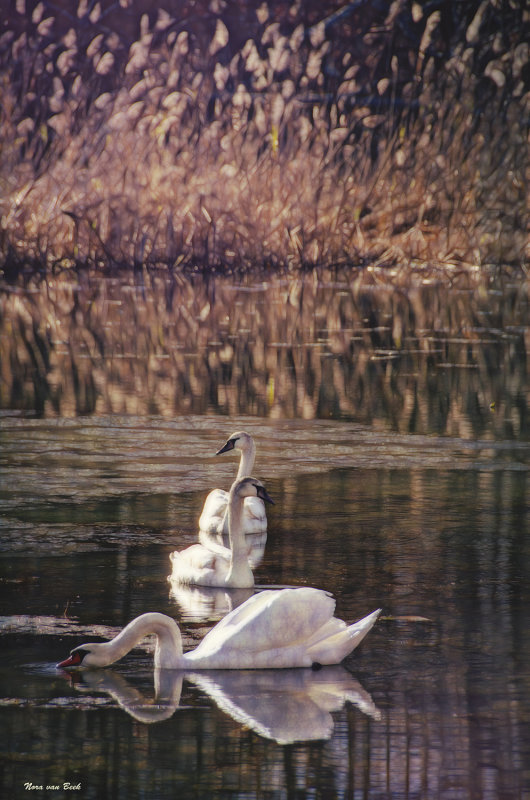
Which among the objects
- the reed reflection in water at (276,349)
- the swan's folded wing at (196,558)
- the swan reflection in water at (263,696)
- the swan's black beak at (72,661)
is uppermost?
the swan's black beak at (72,661)

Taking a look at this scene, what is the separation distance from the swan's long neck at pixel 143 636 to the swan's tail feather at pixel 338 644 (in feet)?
1.41

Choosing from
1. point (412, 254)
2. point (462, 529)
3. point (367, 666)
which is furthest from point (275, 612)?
point (412, 254)

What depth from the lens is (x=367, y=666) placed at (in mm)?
5348

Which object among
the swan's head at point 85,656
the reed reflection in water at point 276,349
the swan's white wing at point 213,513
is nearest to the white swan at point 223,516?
the swan's white wing at point 213,513

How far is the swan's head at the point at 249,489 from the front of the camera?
6445 mm

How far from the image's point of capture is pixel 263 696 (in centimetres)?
510

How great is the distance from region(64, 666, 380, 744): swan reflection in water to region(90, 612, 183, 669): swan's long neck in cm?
4

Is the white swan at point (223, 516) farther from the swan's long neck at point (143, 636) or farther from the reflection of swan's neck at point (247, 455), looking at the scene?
the swan's long neck at point (143, 636)

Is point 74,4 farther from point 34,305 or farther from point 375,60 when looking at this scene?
point 34,305

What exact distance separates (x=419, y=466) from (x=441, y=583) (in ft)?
8.49

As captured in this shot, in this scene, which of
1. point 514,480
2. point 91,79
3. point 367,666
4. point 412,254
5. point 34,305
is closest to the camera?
point 367,666

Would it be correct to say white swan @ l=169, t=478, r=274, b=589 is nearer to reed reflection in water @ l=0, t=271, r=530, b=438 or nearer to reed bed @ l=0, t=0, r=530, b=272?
reed reflection in water @ l=0, t=271, r=530, b=438

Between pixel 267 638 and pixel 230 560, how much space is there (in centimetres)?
121

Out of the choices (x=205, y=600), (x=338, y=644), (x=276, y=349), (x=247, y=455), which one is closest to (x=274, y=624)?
(x=338, y=644)
